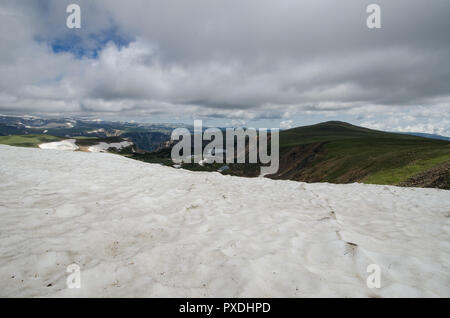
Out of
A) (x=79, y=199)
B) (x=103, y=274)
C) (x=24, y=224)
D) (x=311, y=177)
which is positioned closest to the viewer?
(x=103, y=274)

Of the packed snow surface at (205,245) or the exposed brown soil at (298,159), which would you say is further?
the exposed brown soil at (298,159)

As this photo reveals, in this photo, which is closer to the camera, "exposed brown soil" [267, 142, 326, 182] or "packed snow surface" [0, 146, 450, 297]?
"packed snow surface" [0, 146, 450, 297]

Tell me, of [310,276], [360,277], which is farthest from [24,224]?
[360,277]

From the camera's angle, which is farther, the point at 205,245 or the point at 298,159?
the point at 298,159

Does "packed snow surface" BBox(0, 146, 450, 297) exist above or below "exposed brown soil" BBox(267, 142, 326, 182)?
above

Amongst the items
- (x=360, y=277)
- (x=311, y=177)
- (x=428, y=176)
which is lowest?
(x=311, y=177)

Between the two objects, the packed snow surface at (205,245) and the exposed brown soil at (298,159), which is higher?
the packed snow surface at (205,245)
